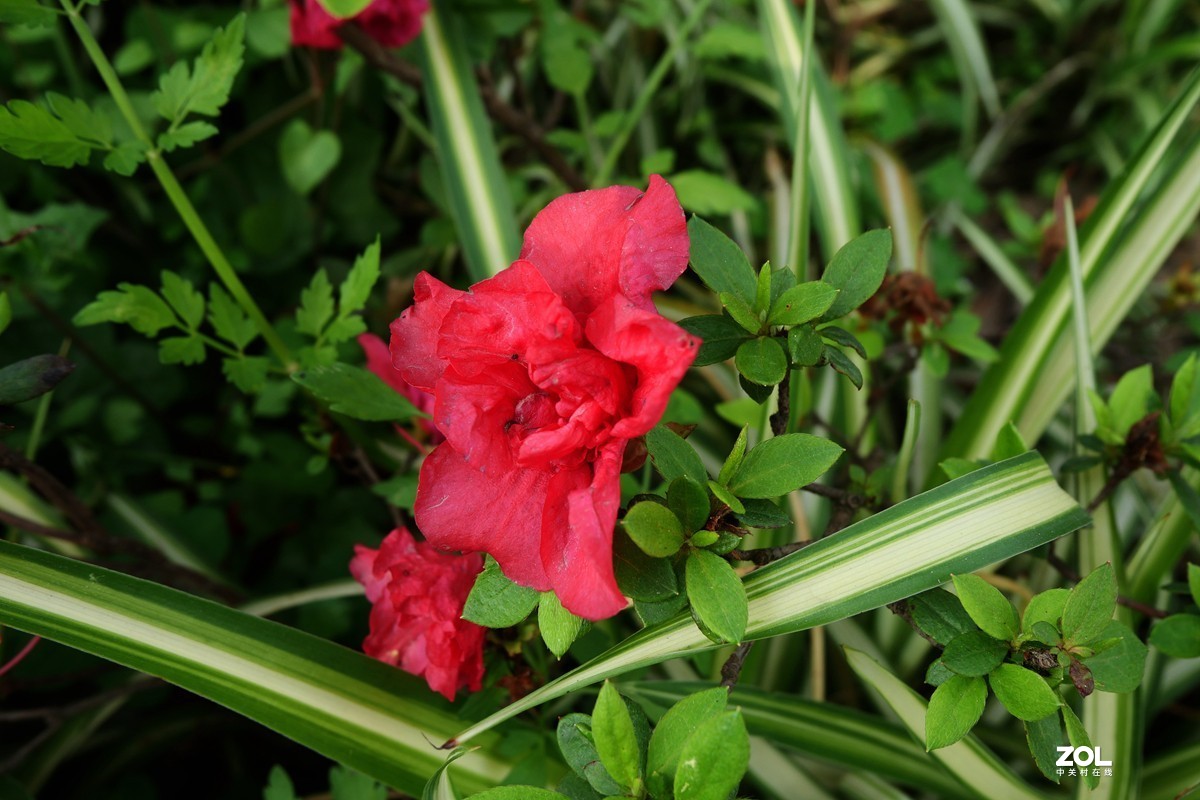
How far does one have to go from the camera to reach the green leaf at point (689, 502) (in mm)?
497

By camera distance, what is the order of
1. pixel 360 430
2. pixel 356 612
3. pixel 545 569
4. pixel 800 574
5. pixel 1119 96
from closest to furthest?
pixel 545 569 → pixel 800 574 → pixel 360 430 → pixel 356 612 → pixel 1119 96

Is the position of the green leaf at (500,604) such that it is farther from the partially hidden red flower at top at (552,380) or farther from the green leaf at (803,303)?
the green leaf at (803,303)

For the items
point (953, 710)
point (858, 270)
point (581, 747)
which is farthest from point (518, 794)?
point (858, 270)

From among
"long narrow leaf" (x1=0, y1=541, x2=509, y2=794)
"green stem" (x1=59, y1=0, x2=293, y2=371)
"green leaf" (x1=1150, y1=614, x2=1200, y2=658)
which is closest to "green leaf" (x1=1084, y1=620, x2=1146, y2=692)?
"green leaf" (x1=1150, y1=614, x2=1200, y2=658)

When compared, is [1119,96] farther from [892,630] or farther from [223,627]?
[223,627]

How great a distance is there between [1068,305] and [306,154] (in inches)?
35.0

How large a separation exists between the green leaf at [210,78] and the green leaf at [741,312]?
44 centimetres

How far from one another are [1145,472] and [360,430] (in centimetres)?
94

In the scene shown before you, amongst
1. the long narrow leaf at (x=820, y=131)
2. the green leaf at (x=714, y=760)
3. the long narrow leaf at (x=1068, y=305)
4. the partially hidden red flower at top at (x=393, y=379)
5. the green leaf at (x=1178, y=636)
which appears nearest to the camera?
the green leaf at (x=714, y=760)

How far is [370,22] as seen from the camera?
35.2 inches

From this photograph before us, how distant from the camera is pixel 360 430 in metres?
0.84

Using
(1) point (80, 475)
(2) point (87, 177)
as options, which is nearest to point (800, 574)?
(1) point (80, 475)

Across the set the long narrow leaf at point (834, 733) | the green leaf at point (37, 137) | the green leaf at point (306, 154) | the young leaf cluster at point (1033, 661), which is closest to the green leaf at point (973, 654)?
→ the young leaf cluster at point (1033, 661)

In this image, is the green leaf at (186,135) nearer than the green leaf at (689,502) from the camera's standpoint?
No
